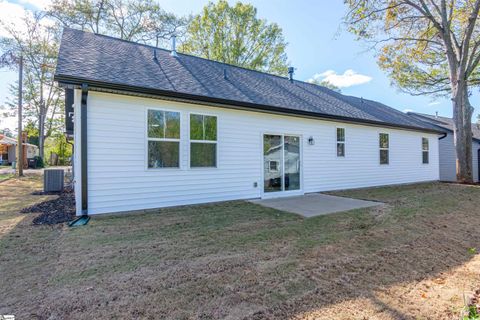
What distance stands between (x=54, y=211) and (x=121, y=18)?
59.8ft

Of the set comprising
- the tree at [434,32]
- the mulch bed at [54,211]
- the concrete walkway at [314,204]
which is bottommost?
the concrete walkway at [314,204]

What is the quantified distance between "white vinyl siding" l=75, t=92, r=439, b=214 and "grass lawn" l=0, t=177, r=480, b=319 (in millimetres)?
786

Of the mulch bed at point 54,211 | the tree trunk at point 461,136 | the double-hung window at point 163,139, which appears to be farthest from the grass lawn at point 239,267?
the tree trunk at point 461,136

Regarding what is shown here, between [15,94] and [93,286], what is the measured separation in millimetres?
30079

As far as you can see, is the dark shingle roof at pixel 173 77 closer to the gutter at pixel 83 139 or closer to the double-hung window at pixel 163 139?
the gutter at pixel 83 139

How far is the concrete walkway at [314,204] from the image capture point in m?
6.33

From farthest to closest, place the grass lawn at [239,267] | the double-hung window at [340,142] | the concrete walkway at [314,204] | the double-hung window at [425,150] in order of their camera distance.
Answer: the double-hung window at [425,150] → the double-hung window at [340,142] → the concrete walkway at [314,204] → the grass lawn at [239,267]

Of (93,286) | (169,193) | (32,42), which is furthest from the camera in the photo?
(32,42)

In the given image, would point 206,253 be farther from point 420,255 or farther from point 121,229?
point 420,255

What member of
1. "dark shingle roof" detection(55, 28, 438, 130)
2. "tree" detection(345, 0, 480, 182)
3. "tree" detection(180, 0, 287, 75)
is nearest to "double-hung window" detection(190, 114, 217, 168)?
"dark shingle roof" detection(55, 28, 438, 130)

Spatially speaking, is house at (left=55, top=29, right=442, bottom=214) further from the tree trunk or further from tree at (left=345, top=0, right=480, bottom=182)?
tree at (left=345, top=0, right=480, bottom=182)

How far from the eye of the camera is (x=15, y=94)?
24.2 metres

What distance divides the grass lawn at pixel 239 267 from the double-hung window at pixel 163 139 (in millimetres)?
A: 1362

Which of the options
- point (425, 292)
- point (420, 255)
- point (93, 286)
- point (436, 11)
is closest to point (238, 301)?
point (93, 286)
